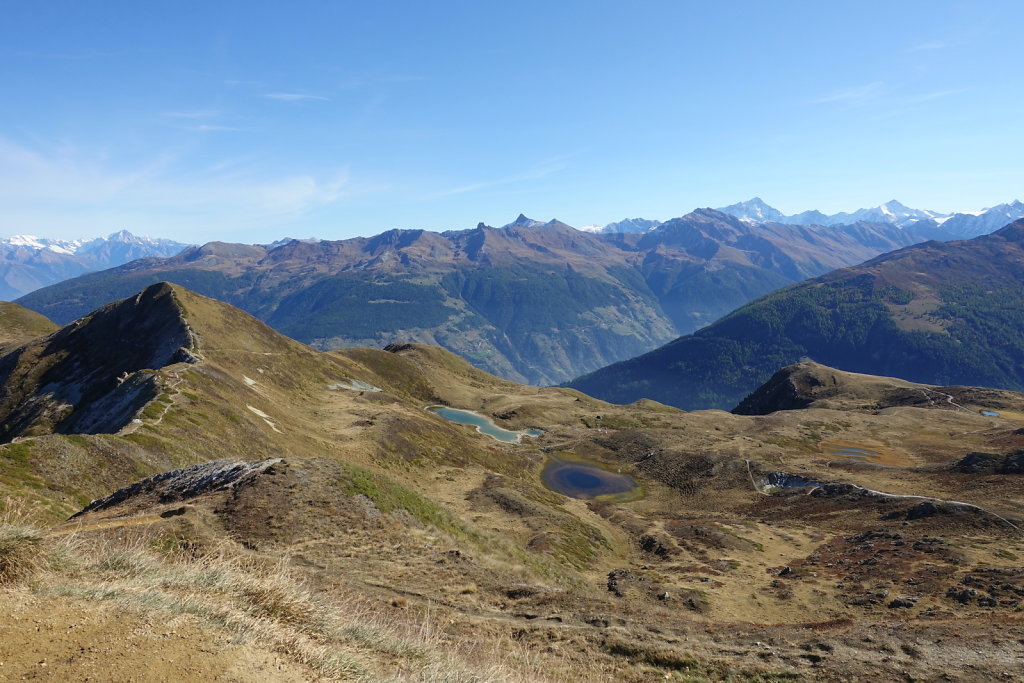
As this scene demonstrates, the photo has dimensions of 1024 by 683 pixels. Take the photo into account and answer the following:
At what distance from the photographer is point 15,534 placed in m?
13.4

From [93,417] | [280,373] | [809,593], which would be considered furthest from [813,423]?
[93,417]

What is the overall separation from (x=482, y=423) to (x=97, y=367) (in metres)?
88.1

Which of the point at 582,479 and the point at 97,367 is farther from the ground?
the point at 97,367

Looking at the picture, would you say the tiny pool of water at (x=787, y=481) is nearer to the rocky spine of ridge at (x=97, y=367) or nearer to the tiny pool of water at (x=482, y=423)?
the tiny pool of water at (x=482, y=423)

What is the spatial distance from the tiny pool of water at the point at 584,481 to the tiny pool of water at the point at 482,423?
62.1 feet

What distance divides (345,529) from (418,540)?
4899mm

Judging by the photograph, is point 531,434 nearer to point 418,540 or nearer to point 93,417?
point 93,417

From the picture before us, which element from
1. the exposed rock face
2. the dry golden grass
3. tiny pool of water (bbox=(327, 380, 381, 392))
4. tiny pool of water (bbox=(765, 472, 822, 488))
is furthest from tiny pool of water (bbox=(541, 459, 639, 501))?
the dry golden grass

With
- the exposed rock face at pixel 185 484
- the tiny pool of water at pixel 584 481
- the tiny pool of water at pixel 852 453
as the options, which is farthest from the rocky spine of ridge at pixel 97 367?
the tiny pool of water at pixel 852 453

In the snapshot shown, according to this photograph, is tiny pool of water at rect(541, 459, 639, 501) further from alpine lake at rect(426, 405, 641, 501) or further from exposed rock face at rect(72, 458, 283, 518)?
exposed rock face at rect(72, 458, 283, 518)

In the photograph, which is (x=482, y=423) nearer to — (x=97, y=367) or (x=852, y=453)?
(x=97, y=367)

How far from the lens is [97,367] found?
100m

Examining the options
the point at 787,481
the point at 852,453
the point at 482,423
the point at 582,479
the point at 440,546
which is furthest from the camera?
the point at 482,423

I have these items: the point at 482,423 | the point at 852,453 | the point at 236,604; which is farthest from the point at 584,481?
the point at 236,604
